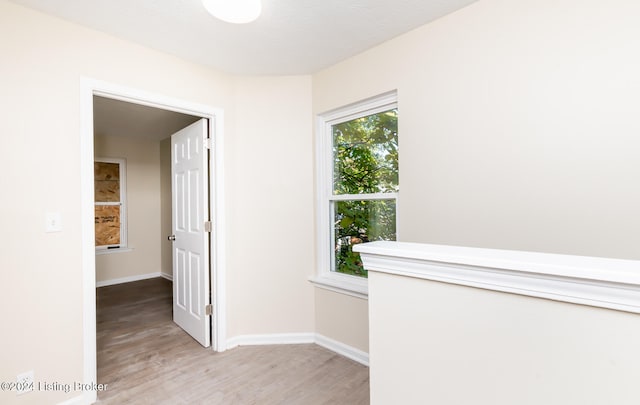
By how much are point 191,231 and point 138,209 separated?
9.87ft

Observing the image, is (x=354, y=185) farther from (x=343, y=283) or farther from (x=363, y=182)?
(x=343, y=283)

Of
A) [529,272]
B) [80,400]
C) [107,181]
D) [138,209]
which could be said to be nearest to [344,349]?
[80,400]

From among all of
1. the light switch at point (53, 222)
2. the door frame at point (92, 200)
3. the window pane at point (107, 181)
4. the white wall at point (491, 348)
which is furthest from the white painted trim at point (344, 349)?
the window pane at point (107, 181)

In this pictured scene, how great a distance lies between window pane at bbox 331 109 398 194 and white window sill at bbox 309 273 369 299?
74 centimetres

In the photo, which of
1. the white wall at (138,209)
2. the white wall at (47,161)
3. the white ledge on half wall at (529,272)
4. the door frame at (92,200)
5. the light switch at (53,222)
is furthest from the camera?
the white wall at (138,209)

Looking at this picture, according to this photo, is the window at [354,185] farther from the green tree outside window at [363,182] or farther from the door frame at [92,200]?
the door frame at [92,200]

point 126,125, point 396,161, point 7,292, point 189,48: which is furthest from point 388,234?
point 126,125

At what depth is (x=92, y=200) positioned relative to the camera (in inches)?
79.1

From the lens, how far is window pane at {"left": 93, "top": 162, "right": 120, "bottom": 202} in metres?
4.83

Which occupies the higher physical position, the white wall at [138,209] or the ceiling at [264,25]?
the ceiling at [264,25]

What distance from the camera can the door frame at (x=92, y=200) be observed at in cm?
198

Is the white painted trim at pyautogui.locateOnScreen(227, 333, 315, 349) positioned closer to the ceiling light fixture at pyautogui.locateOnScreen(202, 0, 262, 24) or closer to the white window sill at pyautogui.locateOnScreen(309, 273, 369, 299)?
the white window sill at pyautogui.locateOnScreen(309, 273, 369, 299)

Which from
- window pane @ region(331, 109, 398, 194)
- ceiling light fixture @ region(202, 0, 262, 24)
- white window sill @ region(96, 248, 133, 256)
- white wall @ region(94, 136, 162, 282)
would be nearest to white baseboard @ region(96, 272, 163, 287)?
white wall @ region(94, 136, 162, 282)

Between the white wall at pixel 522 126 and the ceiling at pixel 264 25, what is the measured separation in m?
0.20
